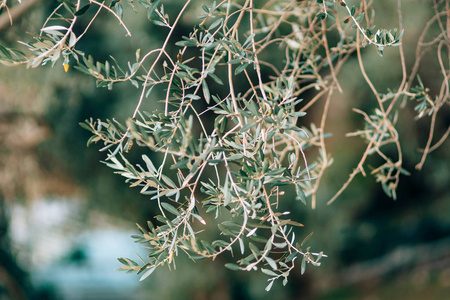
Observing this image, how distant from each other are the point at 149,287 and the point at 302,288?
213 cm

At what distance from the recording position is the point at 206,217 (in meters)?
4.41

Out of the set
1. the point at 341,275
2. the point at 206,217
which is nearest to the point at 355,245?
the point at 341,275

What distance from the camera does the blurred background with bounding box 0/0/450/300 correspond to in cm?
354

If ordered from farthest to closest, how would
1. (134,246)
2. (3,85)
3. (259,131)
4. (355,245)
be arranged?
(355,245) < (134,246) < (3,85) < (259,131)

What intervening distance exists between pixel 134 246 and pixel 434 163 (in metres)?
3.48

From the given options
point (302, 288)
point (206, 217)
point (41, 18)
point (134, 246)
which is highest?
point (41, 18)

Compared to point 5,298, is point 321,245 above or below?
above

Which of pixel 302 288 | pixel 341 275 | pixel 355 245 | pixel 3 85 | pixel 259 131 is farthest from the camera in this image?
pixel 341 275

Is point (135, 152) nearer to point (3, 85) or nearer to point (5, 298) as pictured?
point (3, 85)

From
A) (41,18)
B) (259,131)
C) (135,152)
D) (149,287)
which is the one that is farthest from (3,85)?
(259,131)

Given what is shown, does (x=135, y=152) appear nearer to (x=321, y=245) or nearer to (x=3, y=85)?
(x=3, y=85)

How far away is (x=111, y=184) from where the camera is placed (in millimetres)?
4383

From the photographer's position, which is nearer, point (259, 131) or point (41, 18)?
point (259, 131)

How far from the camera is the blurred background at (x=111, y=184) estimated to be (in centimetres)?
354
